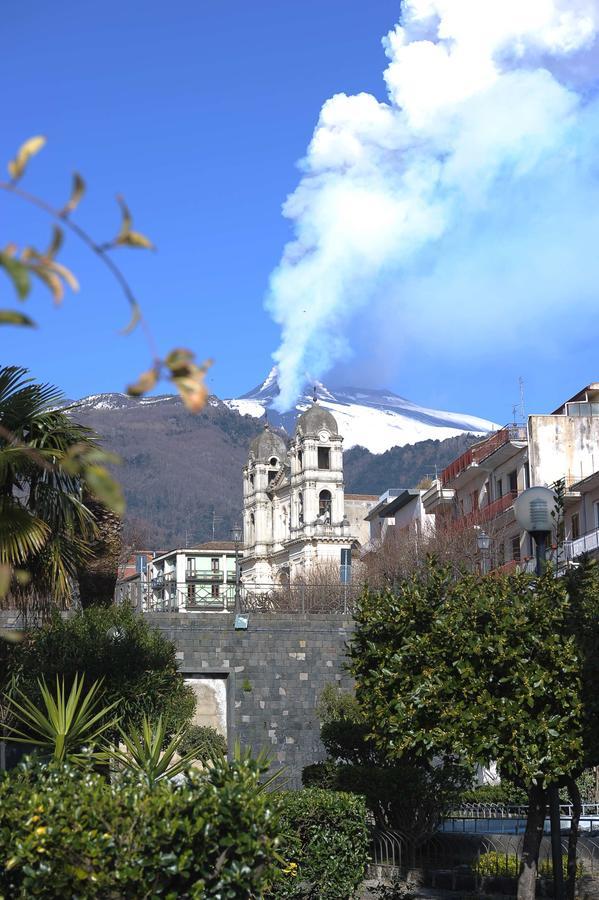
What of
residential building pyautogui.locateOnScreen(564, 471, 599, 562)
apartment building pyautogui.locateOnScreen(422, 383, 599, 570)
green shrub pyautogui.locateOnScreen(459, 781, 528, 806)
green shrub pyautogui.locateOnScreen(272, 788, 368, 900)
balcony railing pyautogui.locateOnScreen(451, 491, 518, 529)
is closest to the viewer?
green shrub pyautogui.locateOnScreen(272, 788, 368, 900)

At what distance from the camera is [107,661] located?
24297mm

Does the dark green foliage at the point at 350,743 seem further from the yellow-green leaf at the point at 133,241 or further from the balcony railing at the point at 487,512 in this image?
the balcony railing at the point at 487,512

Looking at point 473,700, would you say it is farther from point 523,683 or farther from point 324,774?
point 324,774

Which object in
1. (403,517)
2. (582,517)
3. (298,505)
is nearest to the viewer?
(582,517)

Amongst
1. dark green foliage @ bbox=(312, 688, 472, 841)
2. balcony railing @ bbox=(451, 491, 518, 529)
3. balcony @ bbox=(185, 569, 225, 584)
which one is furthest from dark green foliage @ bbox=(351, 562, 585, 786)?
balcony @ bbox=(185, 569, 225, 584)

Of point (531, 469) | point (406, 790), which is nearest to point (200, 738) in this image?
point (406, 790)

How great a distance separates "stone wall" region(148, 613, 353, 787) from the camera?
108 feet

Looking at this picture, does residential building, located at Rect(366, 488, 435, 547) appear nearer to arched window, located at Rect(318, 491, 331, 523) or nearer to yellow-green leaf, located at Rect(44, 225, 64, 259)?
arched window, located at Rect(318, 491, 331, 523)

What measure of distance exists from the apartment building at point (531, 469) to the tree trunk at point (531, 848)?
25.2 m

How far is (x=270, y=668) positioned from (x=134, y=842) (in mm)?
26276

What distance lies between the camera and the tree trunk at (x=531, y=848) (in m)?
12.8

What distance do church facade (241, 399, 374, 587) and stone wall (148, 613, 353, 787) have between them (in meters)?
48.9

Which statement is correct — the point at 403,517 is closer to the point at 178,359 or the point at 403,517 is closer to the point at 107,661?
the point at 107,661

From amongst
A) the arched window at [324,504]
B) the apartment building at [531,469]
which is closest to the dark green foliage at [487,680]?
the apartment building at [531,469]
